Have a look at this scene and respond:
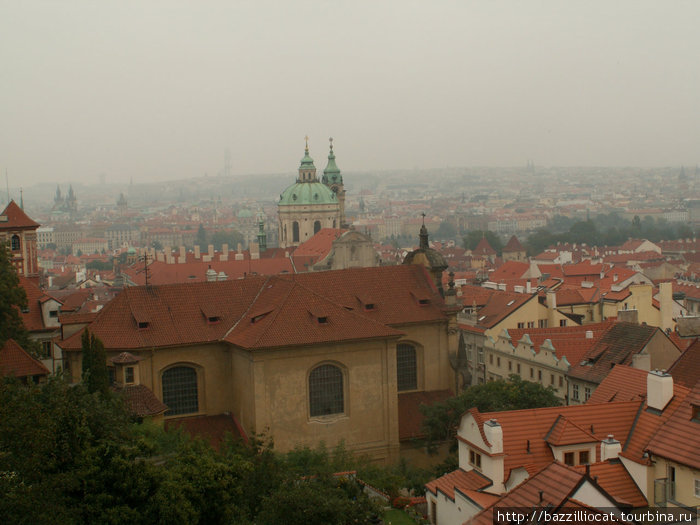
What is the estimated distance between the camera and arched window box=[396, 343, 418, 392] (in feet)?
146

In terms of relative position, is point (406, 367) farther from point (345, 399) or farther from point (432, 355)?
point (345, 399)

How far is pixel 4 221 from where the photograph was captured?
2581 inches

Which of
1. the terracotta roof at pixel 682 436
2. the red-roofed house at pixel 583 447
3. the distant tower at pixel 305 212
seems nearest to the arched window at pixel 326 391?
the red-roofed house at pixel 583 447

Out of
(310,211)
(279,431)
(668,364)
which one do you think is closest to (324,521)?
(279,431)

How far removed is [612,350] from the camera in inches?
1764

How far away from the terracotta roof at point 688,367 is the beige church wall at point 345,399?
11.9 meters

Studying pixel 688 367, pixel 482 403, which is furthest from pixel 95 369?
pixel 688 367

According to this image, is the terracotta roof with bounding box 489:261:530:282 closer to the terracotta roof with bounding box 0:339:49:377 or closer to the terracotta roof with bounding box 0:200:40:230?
the terracotta roof with bounding box 0:200:40:230

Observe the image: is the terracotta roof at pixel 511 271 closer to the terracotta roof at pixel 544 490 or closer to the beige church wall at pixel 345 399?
the beige church wall at pixel 345 399

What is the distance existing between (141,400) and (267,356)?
218 inches

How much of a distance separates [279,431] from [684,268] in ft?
346

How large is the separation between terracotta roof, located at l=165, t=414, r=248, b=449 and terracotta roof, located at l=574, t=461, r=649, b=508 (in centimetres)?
1712

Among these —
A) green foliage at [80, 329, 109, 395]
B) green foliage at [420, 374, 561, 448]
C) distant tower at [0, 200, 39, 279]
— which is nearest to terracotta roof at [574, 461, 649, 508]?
green foliage at [420, 374, 561, 448]

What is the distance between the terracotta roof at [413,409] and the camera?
41219 mm
